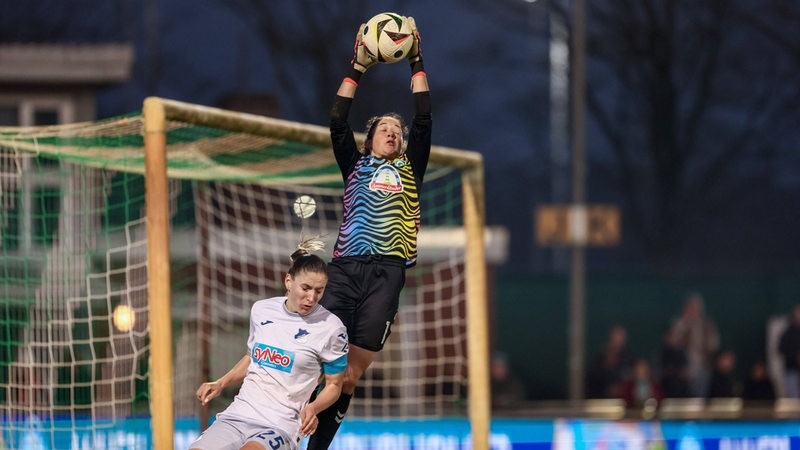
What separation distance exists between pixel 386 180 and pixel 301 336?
99 cm

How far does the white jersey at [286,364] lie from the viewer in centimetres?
637

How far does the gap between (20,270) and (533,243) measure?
1157 inches

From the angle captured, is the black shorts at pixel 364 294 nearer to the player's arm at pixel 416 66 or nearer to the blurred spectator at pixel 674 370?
the player's arm at pixel 416 66

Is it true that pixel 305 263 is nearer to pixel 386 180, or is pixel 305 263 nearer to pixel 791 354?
pixel 386 180

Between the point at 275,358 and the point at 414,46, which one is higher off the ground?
the point at 414,46

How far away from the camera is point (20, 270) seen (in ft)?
50.1

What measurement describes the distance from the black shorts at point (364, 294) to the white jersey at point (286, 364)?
427mm

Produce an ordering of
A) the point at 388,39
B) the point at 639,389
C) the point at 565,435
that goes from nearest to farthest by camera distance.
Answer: the point at 388,39
the point at 565,435
the point at 639,389

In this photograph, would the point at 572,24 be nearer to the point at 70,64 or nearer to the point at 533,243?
the point at 533,243

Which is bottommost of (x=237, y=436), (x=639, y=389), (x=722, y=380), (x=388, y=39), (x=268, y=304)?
(x=639, y=389)

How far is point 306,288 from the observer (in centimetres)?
633

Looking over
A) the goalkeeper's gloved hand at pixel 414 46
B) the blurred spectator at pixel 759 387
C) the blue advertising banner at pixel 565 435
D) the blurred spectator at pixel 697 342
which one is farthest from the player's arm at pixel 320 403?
the blurred spectator at pixel 697 342

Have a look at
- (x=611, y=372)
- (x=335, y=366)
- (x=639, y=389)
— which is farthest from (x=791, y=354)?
(x=335, y=366)

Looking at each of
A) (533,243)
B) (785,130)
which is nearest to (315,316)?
(785,130)
